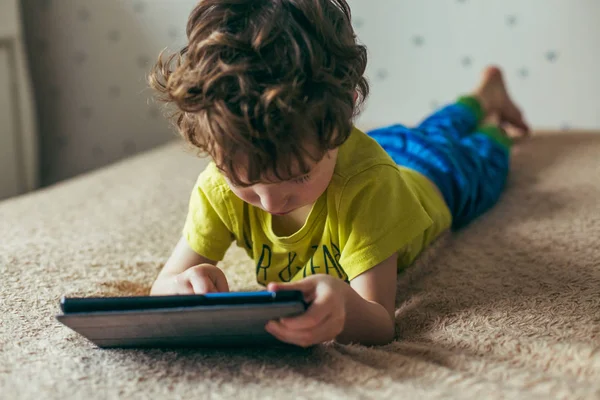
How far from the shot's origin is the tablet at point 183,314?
563mm

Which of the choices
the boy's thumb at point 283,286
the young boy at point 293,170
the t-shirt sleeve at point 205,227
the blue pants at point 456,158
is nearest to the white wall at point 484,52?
the blue pants at point 456,158

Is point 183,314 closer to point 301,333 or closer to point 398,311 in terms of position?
point 301,333

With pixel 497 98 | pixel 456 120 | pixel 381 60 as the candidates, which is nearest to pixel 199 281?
pixel 456 120

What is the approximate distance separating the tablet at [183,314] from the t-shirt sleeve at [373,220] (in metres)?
0.17

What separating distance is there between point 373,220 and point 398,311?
0.11 metres

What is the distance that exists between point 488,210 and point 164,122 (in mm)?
1263

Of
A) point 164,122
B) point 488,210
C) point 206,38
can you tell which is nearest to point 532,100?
point 488,210

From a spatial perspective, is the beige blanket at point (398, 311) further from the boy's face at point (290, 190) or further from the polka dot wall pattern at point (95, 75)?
the polka dot wall pattern at point (95, 75)

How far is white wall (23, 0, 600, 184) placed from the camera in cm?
175

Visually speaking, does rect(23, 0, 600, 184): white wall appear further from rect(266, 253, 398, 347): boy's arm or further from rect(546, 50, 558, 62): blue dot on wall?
rect(266, 253, 398, 347): boy's arm

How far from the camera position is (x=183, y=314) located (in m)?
0.58

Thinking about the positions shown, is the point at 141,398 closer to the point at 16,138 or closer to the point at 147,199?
the point at 147,199

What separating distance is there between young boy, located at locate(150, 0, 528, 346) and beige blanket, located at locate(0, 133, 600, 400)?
0.05 m

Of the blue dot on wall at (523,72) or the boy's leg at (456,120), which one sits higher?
the blue dot on wall at (523,72)
